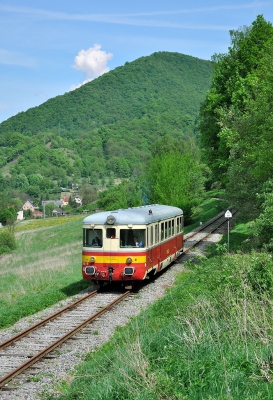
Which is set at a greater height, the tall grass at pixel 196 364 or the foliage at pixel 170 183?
the foliage at pixel 170 183

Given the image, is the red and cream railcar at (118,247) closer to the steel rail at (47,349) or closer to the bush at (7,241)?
the steel rail at (47,349)

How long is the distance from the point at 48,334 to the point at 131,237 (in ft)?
20.3

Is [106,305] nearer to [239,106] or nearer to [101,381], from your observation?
[101,381]

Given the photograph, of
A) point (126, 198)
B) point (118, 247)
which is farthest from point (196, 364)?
point (126, 198)

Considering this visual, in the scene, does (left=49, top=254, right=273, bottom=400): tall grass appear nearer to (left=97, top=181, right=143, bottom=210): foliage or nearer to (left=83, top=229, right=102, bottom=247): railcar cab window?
(left=83, top=229, right=102, bottom=247): railcar cab window

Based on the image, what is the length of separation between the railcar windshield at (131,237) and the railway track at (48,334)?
1684mm

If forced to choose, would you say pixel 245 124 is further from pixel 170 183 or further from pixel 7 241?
pixel 7 241

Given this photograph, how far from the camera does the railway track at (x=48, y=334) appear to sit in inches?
440

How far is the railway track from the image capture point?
36.7 feet

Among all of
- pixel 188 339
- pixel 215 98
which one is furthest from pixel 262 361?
pixel 215 98

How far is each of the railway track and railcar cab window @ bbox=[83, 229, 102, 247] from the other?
64.0 inches

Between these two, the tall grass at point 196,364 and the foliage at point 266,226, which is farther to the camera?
the foliage at point 266,226

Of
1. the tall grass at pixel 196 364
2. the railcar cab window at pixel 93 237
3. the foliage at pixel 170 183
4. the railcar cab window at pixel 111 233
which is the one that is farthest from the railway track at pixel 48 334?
the foliage at pixel 170 183

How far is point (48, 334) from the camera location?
13.8 m
